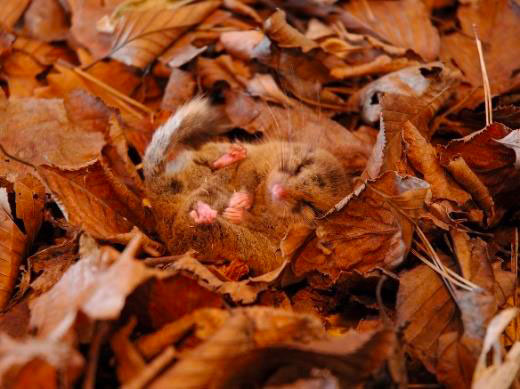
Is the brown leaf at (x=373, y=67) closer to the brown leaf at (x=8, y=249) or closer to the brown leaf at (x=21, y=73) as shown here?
the brown leaf at (x=21, y=73)

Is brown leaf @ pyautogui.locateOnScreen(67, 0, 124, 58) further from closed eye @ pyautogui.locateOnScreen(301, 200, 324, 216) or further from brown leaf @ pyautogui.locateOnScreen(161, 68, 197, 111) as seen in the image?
closed eye @ pyautogui.locateOnScreen(301, 200, 324, 216)

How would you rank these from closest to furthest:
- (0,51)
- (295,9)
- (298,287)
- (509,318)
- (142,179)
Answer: (509,318) → (298,287) → (142,179) → (0,51) → (295,9)

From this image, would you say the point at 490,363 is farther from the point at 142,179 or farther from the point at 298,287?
the point at 142,179

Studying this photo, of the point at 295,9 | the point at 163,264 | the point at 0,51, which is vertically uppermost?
the point at 0,51

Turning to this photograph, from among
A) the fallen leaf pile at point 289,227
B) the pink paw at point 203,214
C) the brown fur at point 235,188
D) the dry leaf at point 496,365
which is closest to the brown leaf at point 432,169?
the fallen leaf pile at point 289,227

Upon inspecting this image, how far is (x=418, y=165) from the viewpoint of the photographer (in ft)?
7.89

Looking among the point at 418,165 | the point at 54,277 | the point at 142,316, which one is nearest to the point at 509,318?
the point at 418,165

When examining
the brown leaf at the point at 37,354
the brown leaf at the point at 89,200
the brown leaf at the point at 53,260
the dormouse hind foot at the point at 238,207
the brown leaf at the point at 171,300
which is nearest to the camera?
the brown leaf at the point at 37,354

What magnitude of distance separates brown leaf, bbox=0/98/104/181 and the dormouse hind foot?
2.29 ft

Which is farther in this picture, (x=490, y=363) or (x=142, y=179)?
(x=142, y=179)

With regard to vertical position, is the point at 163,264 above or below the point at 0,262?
below

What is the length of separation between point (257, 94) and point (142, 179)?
2.62 feet

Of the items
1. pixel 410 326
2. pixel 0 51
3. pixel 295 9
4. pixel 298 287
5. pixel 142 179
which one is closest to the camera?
pixel 410 326

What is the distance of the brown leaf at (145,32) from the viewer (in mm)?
3113
